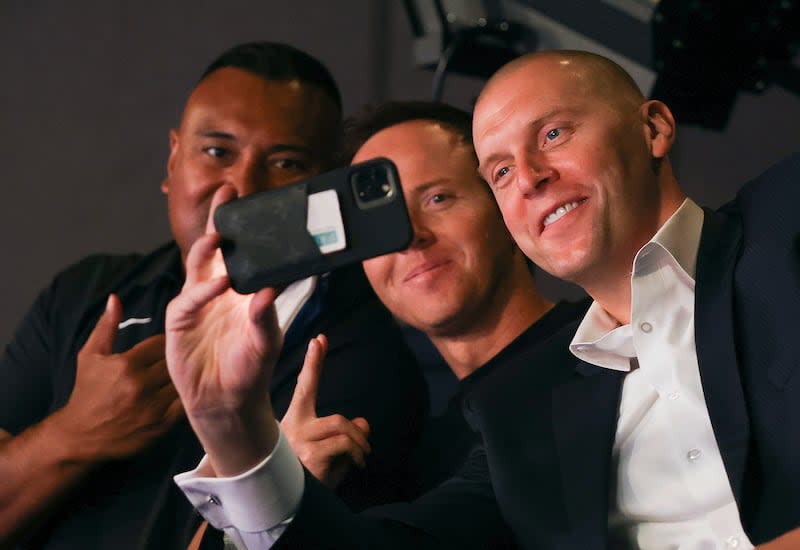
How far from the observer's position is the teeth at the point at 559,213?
3.64 ft

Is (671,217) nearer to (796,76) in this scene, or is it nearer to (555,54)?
(555,54)

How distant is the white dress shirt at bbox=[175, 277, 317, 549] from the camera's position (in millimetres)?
922

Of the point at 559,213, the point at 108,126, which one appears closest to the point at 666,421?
the point at 559,213

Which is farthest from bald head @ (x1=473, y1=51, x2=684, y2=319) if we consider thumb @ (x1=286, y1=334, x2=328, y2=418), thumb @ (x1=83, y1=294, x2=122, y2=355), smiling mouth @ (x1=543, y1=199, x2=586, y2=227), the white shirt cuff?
thumb @ (x1=83, y1=294, x2=122, y2=355)

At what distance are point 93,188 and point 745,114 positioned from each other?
5.38 ft

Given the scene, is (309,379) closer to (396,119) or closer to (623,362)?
(623,362)

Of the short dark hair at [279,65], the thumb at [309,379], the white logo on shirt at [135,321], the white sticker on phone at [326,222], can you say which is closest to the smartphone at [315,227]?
the white sticker on phone at [326,222]

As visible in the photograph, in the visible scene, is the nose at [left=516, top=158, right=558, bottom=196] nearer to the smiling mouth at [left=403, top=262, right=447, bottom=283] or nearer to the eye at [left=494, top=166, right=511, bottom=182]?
the eye at [left=494, top=166, right=511, bottom=182]

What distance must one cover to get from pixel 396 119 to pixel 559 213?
22.6 inches

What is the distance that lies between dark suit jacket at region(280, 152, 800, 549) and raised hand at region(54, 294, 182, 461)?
16.6 inches

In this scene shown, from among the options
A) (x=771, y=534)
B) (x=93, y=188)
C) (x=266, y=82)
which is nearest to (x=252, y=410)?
(x=771, y=534)

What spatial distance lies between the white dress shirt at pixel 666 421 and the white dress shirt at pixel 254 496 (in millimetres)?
345

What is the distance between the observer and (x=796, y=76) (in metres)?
1.68

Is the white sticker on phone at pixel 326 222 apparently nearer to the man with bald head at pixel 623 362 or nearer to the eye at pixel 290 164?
the man with bald head at pixel 623 362
